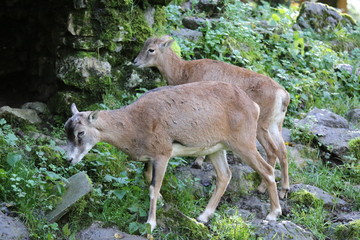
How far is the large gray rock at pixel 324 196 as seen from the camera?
30.8 feet

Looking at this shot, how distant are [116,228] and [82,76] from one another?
161 inches

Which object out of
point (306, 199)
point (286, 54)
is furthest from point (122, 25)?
point (286, 54)

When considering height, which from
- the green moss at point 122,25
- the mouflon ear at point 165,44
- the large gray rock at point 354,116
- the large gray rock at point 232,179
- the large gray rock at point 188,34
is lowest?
the large gray rock at point 354,116

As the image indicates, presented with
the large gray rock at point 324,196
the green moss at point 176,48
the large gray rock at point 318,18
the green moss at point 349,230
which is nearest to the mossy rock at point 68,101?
the green moss at point 176,48

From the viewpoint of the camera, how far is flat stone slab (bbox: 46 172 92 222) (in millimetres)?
7484

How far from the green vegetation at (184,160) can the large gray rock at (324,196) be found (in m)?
0.23

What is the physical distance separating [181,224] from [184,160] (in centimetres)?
214

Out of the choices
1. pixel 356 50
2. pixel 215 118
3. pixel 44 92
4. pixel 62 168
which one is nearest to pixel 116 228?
pixel 62 168

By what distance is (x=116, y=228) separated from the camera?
24.9 ft

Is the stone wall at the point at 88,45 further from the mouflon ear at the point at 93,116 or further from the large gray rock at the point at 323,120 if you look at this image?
the large gray rock at the point at 323,120

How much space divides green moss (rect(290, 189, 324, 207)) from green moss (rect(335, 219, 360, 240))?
2.44 ft

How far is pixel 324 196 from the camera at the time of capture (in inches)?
375

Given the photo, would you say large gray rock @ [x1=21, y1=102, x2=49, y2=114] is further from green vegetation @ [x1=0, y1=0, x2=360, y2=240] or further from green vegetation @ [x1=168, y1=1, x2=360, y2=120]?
green vegetation @ [x1=168, y1=1, x2=360, y2=120]

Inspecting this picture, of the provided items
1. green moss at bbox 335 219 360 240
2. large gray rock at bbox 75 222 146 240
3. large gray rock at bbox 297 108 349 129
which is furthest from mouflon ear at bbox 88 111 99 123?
large gray rock at bbox 297 108 349 129
